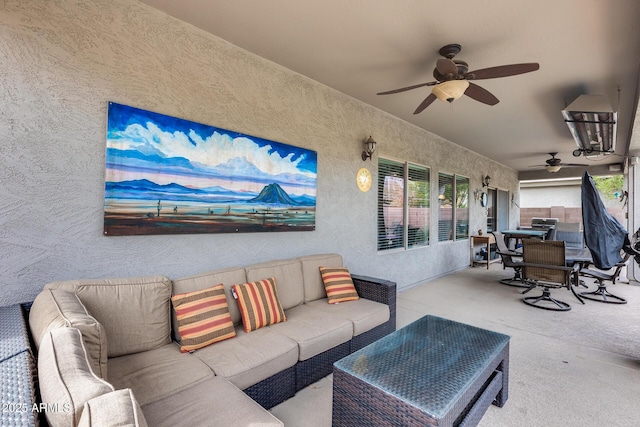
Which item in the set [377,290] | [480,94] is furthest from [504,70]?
[377,290]

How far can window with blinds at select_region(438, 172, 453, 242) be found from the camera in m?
5.93

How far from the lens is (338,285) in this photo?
9.73 feet

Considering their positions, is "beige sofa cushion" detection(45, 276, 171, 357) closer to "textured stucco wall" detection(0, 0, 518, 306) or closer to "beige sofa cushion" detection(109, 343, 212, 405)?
"beige sofa cushion" detection(109, 343, 212, 405)

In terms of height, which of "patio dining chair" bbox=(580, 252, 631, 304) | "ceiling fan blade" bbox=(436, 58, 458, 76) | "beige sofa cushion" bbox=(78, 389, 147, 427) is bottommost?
"patio dining chair" bbox=(580, 252, 631, 304)

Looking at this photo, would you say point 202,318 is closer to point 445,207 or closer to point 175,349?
point 175,349

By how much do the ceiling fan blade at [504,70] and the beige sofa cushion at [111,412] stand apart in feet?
9.67

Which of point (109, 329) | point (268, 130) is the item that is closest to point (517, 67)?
point (268, 130)

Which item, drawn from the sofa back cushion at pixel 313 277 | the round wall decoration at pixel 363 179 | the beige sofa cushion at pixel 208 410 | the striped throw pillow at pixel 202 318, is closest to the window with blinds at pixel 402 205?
the round wall decoration at pixel 363 179

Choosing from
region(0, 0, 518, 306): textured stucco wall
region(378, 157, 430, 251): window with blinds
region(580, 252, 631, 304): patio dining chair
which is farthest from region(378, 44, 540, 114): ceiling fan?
region(580, 252, 631, 304): patio dining chair

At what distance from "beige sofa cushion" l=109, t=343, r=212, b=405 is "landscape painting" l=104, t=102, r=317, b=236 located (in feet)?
2.93

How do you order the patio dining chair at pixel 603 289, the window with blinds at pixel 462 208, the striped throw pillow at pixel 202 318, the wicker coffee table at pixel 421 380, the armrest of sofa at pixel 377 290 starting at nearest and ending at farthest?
the wicker coffee table at pixel 421 380 → the striped throw pillow at pixel 202 318 → the armrest of sofa at pixel 377 290 → the patio dining chair at pixel 603 289 → the window with blinds at pixel 462 208

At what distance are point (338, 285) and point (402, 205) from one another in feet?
8.09

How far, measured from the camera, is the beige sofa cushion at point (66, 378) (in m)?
0.72

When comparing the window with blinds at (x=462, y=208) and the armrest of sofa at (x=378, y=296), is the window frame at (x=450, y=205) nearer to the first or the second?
the window with blinds at (x=462, y=208)
